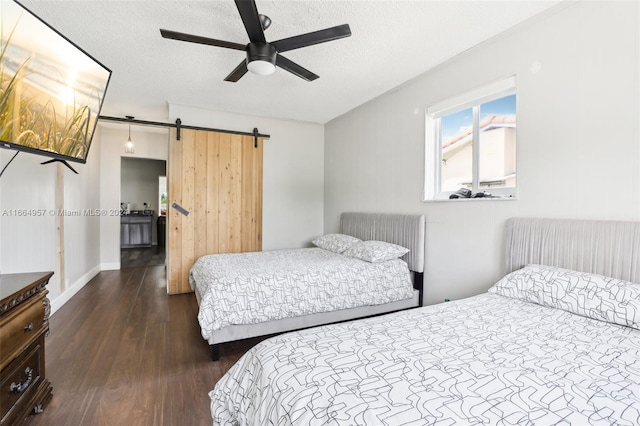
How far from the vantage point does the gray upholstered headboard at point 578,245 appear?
169 centimetres

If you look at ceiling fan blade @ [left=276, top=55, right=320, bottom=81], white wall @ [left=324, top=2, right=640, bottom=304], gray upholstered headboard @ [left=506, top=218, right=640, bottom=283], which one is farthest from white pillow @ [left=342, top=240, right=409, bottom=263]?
ceiling fan blade @ [left=276, top=55, right=320, bottom=81]

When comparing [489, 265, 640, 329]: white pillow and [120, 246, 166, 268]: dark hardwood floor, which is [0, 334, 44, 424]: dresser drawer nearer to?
[489, 265, 640, 329]: white pillow

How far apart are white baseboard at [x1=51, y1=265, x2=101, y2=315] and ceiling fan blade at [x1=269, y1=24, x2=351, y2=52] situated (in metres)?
3.56

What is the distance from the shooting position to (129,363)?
2246 mm

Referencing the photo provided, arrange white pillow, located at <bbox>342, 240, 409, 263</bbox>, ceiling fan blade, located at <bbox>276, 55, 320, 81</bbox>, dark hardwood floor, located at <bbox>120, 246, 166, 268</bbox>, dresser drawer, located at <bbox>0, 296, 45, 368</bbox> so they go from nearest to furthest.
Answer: dresser drawer, located at <bbox>0, 296, 45, 368</bbox>, ceiling fan blade, located at <bbox>276, 55, 320, 81</bbox>, white pillow, located at <bbox>342, 240, 409, 263</bbox>, dark hardwood floor, located at <bbox>120, 246, 166, 268</bbox>

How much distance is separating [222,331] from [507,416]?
2007 mm

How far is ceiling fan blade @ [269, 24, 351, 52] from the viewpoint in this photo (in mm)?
1841

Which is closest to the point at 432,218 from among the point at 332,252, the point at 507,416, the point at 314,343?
the point at 332,252

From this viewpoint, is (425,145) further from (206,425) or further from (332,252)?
(206,425)

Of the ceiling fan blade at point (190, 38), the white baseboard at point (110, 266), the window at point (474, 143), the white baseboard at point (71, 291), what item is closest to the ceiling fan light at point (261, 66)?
the ceiling fan blade at point (190, 38)

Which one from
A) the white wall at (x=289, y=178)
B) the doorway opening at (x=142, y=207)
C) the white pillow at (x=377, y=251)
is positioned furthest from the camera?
the doorway opening at (x=142, y=207)

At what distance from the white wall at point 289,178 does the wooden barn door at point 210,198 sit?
0.56ft

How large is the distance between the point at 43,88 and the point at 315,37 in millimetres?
1576

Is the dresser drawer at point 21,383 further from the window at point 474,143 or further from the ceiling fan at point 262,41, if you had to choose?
the window at point 474,143
